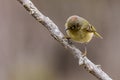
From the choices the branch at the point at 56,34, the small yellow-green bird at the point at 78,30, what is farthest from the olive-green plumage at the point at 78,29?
the branch at the point at 56,34

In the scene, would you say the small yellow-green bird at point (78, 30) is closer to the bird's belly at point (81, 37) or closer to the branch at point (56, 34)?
the bird's belly at point (81, 37)

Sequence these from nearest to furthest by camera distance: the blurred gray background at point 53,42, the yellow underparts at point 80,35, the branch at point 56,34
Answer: the branch at point 56,34 → the yellow underparts at point 80,35 → the blurred gray background at point 53,42

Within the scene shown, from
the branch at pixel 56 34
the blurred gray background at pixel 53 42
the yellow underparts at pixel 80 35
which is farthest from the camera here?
the blurred gray background at pixel 53 42

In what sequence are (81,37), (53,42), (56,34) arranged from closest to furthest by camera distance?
(56,34) → (81,37) → (53,42)

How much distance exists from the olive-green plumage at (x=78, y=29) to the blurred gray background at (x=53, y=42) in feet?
14.2

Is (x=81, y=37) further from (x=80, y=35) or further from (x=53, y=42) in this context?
(x=53, y=42)

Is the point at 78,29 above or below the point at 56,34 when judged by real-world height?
above

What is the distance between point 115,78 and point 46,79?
3.56ft

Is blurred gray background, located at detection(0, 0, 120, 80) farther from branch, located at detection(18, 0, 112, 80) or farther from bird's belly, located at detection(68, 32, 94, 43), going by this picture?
branch, located at detection(18, 0, 112, 80)

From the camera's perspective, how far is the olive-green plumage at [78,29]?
8.20 ft

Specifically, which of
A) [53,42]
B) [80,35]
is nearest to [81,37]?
[80,35]

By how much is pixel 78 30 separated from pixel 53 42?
4.94m

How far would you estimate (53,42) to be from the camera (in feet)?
24.7

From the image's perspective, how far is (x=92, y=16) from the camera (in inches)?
294
